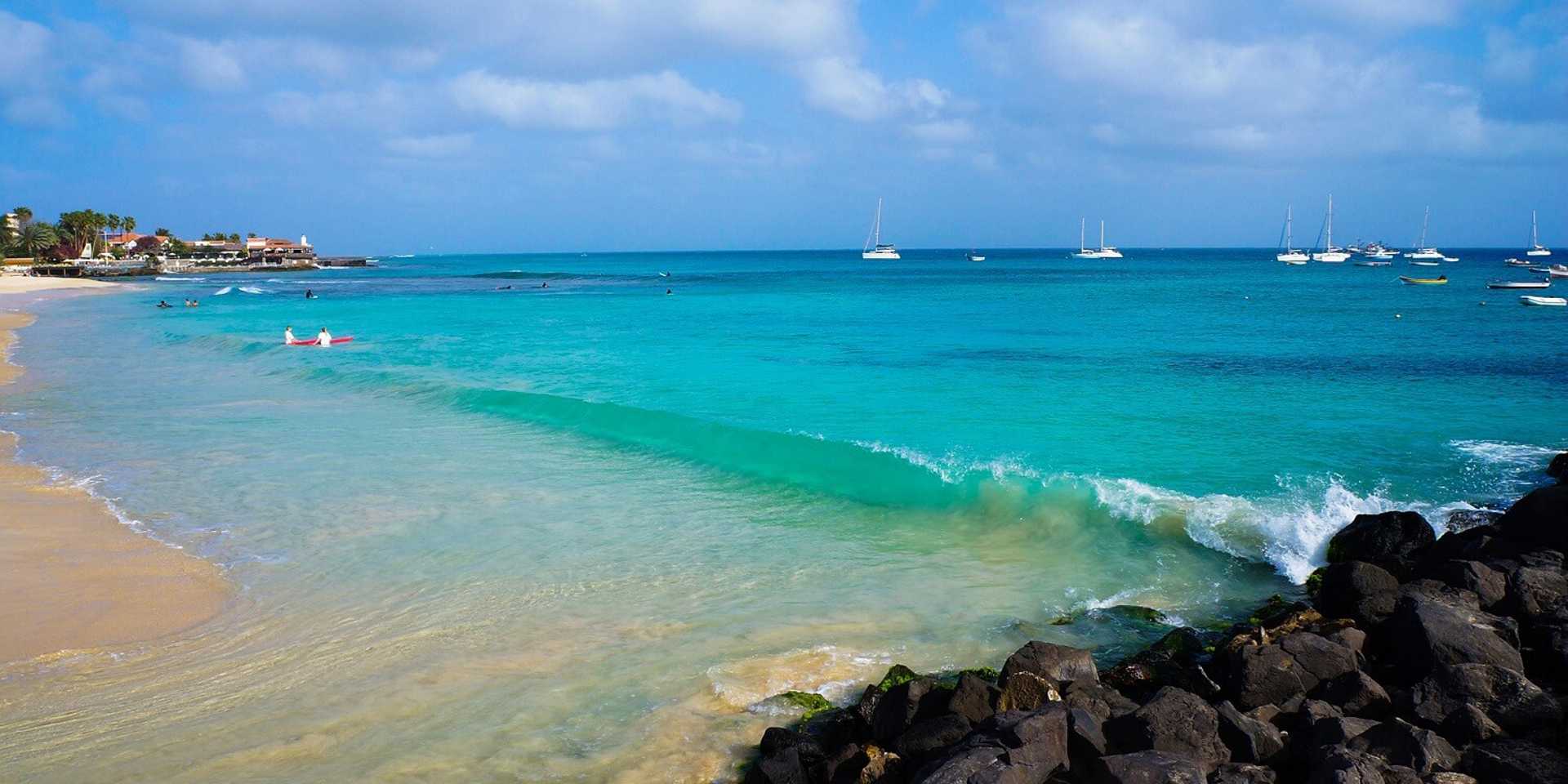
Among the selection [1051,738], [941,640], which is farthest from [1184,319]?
[1051,738]

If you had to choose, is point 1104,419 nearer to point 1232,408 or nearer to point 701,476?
point 1232,408

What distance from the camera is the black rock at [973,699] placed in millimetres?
6871

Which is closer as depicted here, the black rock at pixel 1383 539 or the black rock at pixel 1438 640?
the black rock at pixel 1438 640

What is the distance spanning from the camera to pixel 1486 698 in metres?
6.62

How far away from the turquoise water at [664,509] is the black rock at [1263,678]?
1.92m

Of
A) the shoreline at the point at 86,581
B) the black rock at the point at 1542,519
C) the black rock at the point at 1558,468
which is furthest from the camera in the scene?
the black rock at the point at 1558,468

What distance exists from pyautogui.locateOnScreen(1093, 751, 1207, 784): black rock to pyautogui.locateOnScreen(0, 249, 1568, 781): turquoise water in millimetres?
2756

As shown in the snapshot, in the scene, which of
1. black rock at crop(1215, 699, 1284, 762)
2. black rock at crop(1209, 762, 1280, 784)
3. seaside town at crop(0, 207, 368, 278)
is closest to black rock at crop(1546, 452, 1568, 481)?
black rock at crop(1215, 699, 1284, 762)

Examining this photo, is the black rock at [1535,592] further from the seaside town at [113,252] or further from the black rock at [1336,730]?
the seaside town at [113,252]

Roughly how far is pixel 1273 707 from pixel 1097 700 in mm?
1222

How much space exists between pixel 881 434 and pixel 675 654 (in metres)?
10.9

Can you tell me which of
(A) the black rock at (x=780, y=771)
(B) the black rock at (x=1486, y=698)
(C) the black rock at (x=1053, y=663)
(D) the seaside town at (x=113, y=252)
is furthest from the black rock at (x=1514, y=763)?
(D) the seaside town at (x=113, y=252)

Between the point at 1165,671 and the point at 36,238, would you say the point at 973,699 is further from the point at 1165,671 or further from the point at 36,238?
the point at 36,238

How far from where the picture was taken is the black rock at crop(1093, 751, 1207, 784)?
222 inches
